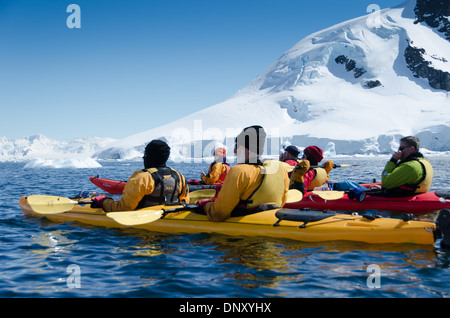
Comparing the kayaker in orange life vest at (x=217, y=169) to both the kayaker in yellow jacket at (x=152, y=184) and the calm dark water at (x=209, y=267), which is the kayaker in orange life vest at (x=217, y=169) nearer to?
the kayaker in yellow jacket at (x=152, y=184)

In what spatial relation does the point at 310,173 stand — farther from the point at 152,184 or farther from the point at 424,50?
the point at 424,50

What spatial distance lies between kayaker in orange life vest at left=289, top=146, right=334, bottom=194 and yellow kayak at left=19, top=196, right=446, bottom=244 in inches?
102

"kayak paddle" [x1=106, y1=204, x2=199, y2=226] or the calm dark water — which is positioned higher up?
"kayak paddle" [x1=106, y1=204, x2=199, y2=226]

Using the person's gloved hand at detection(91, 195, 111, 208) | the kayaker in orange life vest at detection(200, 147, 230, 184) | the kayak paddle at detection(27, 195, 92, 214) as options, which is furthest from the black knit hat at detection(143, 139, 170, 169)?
the kayaker in orange life vest at detection(200, 147, 230, 184)

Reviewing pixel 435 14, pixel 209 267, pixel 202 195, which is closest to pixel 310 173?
pixel 202 195

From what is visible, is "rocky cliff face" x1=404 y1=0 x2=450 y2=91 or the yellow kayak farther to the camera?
"rocky cliff face" x1=404 y1=0 x2=450 y2=91

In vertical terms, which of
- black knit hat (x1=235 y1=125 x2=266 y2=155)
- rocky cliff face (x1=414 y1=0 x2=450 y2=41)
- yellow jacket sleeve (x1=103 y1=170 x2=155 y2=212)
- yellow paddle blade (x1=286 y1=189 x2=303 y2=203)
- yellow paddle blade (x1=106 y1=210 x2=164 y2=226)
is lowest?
yellow paddle blade (x1=106 y1=210 x2=164 y2=226)

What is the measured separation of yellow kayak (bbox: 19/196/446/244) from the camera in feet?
19.1

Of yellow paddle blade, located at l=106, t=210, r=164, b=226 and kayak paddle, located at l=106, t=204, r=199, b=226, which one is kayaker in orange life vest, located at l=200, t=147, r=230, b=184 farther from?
yellow paddle blade, located at l=106, t=210, r=164, b=226

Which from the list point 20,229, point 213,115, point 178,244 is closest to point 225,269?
point 178,244

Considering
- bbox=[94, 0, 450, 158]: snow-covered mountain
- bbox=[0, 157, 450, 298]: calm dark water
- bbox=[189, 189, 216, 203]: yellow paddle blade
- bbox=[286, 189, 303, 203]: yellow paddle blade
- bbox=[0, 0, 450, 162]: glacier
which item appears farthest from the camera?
bbox=[94, 0, 450, 158]: snow-covered mountain

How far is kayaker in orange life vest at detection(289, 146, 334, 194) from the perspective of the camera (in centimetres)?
A: 911

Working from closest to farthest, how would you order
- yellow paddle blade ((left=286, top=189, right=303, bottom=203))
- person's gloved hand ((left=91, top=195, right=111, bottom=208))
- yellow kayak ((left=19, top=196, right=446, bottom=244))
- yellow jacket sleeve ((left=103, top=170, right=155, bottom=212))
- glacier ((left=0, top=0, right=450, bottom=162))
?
yellow kayak ((left=19, top=196, right=446, bottom=244))
yellow jacket sleeve ((left=103, top=170, right=155, bottom=212))
yellow paddle blade ((left=286, top=189, right=303, bottom=203))
person's gloved hand ((left=91, top=195, right=111, bottom=208))
glacier ((left=0, top=0, right=450, bottom=162))
